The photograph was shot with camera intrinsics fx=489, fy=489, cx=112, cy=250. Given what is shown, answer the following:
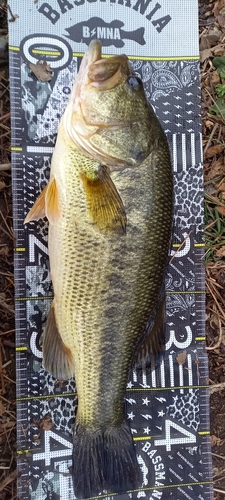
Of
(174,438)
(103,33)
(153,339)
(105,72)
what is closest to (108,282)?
(153,339)

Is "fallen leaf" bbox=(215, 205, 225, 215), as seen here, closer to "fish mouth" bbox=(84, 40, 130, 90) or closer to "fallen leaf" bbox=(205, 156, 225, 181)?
"fallen leaf" bbox=(205, 156, 225, 181)

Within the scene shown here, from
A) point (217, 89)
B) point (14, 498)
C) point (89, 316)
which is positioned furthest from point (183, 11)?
point (14, 498)

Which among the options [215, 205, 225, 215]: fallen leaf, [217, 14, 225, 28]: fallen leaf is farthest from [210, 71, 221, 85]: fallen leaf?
[215, 205, 225, 215]: fallen leaf

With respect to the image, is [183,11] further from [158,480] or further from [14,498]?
[14,498]

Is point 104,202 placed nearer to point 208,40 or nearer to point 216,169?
point 216,169

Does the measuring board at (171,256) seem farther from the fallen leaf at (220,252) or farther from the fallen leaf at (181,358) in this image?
the fallen leaf at (220,252)

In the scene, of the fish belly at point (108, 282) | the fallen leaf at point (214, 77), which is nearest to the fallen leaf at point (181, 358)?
the fish belly at point (108, 282)

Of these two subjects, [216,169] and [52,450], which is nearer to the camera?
[52,450]
